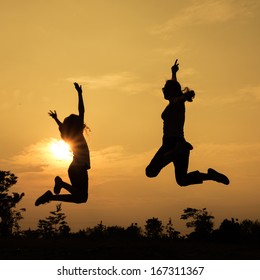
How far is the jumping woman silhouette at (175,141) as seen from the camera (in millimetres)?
9734

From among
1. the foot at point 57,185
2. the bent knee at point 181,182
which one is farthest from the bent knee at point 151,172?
the foot at point 57,185

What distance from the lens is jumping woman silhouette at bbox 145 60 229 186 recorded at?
31.9ft

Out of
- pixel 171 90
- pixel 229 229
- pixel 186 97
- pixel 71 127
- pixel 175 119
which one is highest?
pixel 171 90

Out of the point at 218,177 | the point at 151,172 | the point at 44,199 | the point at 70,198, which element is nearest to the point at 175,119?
the point at 151,172

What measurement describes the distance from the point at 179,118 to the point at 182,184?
4.54 feet

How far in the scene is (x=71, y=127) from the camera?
10734 mm

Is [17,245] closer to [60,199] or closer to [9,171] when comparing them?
[60,199]

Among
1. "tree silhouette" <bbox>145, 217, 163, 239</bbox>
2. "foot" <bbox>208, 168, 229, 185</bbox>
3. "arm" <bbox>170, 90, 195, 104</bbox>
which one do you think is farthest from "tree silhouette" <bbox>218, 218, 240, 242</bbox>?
"tree silhouette" <bbox>145, 217, 163, 239</bbox>

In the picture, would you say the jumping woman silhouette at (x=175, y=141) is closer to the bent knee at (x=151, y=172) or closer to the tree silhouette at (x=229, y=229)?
the bent knee at (x=151, y=172)

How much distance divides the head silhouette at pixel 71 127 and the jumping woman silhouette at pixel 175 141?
182 centimetres

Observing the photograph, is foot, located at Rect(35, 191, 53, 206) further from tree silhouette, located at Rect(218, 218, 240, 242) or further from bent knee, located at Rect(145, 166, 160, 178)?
tree silhouette, located at Rect(218, 218, 240, 242)

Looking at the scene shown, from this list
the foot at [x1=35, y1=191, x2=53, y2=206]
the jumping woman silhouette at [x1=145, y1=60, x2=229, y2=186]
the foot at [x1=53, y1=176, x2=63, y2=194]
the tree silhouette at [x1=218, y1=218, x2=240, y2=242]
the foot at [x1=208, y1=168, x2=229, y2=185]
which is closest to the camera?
the jumping woman silhouette at [x1=145, y1=60, x2=229, y2=186]

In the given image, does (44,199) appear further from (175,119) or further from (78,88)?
(175,119)

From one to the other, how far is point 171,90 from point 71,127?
2.29m
